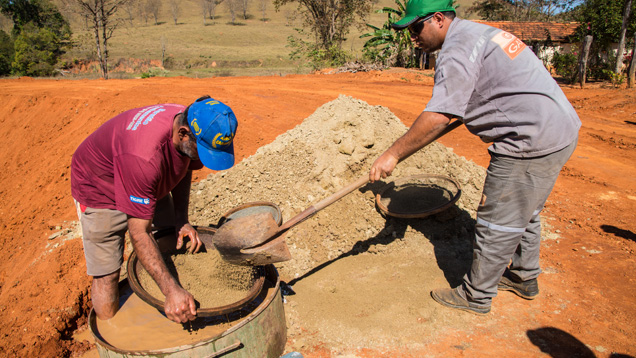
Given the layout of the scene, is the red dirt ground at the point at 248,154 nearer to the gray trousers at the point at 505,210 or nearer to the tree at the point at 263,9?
the gray trousers at the point at 505,210

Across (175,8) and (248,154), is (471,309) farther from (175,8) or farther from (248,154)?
(175,8)

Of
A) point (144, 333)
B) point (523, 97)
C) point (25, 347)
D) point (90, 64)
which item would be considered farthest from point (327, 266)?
point (90, 64)

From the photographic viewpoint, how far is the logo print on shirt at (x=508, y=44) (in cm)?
201

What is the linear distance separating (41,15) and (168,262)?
30.2 metres

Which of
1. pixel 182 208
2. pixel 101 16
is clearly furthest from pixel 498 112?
pixel 101 16

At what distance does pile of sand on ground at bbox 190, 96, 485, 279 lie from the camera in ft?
11.0

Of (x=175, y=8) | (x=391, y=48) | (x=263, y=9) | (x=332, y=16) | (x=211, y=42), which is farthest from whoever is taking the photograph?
(x=263, y=9)

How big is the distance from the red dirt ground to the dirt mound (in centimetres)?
39

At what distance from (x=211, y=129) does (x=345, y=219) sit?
187 cm

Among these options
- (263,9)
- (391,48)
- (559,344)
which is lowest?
(559,344)

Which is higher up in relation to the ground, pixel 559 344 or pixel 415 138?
pixel 415 138

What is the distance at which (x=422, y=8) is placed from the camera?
2033 mm

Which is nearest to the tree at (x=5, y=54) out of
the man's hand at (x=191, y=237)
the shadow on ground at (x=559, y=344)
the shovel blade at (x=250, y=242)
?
the man's hand at (x=191, y=237)

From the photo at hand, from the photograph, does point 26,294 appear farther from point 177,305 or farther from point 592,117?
point 592,117
